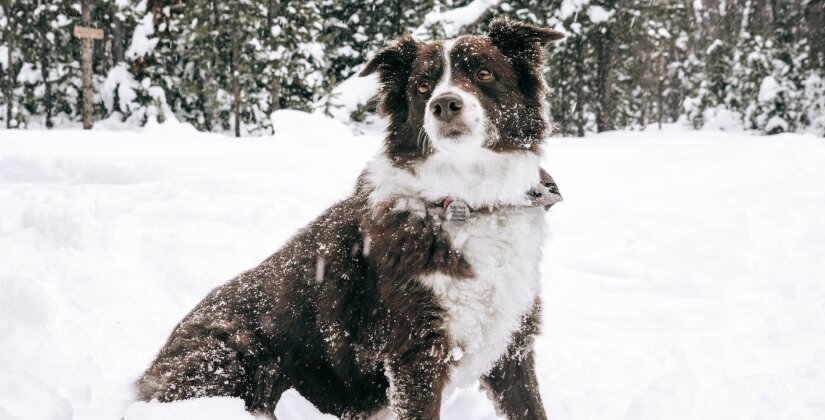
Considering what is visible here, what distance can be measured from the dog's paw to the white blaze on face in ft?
0.88

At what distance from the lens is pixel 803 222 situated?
6.16 meters

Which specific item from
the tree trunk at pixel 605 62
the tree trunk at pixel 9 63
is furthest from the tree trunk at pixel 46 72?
the tree trunk at pixel 605 62

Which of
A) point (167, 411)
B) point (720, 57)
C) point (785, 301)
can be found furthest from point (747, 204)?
point (720, 57)

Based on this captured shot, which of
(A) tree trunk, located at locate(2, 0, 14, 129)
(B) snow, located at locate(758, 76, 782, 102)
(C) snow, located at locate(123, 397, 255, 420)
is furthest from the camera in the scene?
(A) tree trunk, located at locate(2, 0, 14, 129)

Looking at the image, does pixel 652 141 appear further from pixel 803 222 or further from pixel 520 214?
pixel 520 214

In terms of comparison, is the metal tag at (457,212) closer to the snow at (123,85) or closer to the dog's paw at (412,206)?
the dog's paw at (412,206)

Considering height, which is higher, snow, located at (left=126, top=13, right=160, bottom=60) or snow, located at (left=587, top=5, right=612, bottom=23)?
snow, located at (left=587, top=5, right=612, bottom=23)

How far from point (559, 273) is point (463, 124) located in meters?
3.23

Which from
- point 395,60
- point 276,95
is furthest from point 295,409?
point 276,95

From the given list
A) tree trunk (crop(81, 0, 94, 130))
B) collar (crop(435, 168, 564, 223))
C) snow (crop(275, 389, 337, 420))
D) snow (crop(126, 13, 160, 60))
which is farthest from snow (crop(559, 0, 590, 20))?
snow (crop(275, 389, 337, 420))

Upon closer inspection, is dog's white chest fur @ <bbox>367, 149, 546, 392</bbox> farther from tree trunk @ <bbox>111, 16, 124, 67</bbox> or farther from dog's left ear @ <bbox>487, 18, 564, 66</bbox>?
tree trunk @ <bbox>111, 16, 124, 67</bbox>

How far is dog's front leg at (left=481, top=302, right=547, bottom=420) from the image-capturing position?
293 cm

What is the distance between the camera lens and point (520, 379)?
117 inches

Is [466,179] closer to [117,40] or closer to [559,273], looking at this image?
[559,273]
